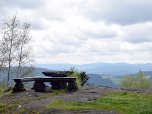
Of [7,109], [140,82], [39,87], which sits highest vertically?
[39,87]

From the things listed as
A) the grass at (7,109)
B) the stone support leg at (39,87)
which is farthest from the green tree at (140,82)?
the grass at (7,109)

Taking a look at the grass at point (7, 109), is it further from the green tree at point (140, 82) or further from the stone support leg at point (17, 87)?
the green tree at point (140, 82)

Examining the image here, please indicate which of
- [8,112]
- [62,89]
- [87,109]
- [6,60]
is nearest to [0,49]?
[6,60]

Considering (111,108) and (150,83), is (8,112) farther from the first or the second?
(150,83)

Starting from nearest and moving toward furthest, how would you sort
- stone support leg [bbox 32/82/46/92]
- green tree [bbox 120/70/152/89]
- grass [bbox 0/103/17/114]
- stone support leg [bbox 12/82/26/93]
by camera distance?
grass [bbox 0/103/17/114]
stone support leg [bbox 12/82/26/93]
stone support leg [bbox 32/82/46/92]
green tree [bbox 120/70/152/89]

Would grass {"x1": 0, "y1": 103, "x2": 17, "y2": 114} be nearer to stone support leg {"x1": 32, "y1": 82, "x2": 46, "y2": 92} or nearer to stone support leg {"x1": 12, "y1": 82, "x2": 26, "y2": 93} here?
stone support leg {"x1": 12, "y1": 82, "x2": 26, "y2": 93}

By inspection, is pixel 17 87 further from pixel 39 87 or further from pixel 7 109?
pixel 7 109

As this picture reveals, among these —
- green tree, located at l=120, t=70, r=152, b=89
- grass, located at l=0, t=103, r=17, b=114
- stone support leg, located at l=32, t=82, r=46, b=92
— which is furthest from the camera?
green tree, located at l=120, t=70, r=152, b=89

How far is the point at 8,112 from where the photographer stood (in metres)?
10.3

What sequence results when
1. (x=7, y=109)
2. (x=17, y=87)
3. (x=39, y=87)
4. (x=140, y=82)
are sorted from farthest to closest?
(x=140, y=82)
(x=39, y=87)
(x=17, y=87)
(x=7, y=109)

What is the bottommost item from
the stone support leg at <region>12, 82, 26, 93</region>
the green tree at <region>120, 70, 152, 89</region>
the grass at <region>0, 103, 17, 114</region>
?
the green tree at <region>120, 70, 152, 89</region>

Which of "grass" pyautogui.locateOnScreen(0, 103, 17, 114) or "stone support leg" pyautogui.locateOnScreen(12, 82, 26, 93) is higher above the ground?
"stone support leg" pyautogui.locateOnScreen(12, 82, 26, 93)

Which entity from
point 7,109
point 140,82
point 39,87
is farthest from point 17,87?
point 140,82

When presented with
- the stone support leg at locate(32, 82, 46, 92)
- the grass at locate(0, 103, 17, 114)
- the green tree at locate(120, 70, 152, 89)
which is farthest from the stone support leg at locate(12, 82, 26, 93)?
the green tree at locate(120, 70, 152, 89)
